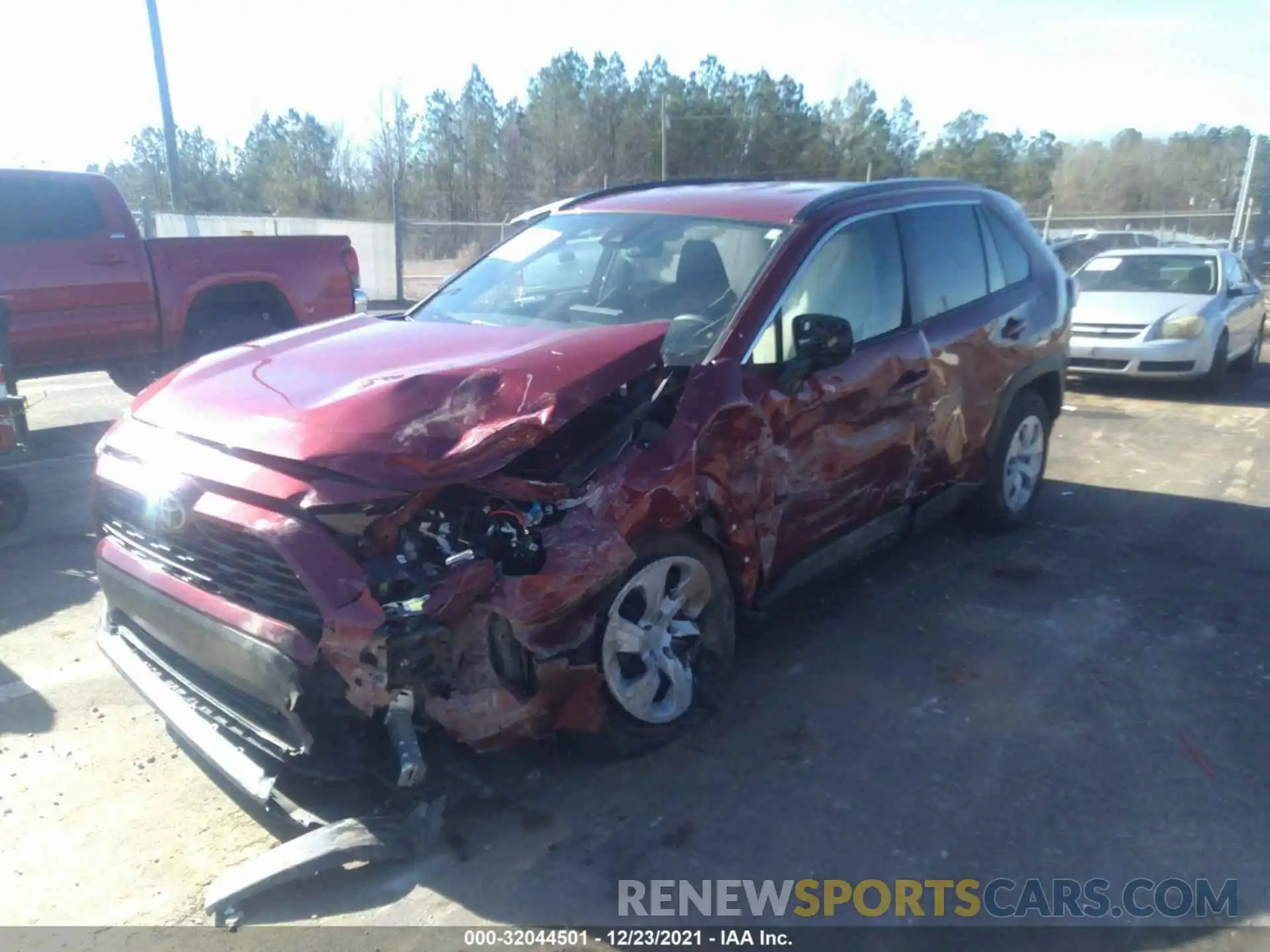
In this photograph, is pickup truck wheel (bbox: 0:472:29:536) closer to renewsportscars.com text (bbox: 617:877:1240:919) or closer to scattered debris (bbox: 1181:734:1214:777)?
renewsportscars.com text (bbox: 617:877:1240:919)

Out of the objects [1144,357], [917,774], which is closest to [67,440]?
[917,774]

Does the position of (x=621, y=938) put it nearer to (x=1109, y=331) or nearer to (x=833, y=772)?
(x=833, y=772)

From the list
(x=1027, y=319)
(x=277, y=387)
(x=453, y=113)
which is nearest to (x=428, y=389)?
(x=277, y=387)

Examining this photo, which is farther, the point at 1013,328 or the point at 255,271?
the point at 255,271

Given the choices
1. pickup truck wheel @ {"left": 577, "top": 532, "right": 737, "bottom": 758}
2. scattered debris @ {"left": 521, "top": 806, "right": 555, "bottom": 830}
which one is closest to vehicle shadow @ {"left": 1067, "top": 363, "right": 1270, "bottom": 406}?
pickup truck wheel @ {"left": 577, "top": 532, "right": 737, "bottom": 758}

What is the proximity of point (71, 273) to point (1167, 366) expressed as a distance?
410 inches

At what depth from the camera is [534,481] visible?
10.6 ft

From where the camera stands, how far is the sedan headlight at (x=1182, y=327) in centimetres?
Result: 1065

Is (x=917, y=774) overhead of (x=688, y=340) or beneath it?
beneath

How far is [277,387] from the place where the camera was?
11.5 feet

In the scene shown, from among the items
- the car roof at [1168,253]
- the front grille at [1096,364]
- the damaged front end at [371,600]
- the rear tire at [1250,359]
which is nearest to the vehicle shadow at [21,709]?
the damaged front end at [371,600]

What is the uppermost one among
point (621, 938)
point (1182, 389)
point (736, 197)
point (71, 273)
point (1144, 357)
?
point (736, 197)

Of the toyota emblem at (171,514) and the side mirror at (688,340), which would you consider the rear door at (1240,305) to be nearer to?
the side mirror at (688,340)

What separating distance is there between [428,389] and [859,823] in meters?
1.96
